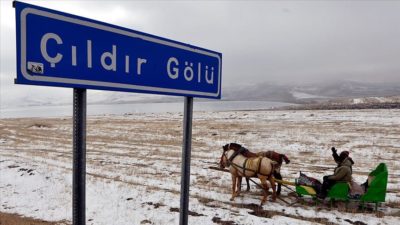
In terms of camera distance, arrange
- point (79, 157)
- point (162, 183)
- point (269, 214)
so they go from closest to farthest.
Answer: point (79, 157) → point (269, 214) → point (162, 183)

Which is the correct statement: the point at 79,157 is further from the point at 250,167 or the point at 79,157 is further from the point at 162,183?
the point at 162,183

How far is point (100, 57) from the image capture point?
1948mm

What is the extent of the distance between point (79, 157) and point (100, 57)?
25.8 inches

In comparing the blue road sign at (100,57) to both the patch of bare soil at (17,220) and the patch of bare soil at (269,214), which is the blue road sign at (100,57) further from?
the patch of bare soil at (17,220)

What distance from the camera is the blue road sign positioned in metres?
1.58

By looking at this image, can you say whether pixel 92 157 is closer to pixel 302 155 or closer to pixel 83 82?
pixel 302 155

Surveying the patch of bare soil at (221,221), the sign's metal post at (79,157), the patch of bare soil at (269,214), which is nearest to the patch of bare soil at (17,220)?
the patch of bare soil at (221,221)

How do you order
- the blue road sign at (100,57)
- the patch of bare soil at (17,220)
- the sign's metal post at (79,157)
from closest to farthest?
the blue road sign at (100,57), the sign's metal post at (79,157), the patch of bare soil at (17,220)

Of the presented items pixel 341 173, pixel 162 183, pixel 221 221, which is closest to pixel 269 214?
pixel 221 221

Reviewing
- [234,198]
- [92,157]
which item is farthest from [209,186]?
[92,157]

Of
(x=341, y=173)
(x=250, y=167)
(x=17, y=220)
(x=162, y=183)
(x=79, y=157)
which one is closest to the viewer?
(x=79, y=157)

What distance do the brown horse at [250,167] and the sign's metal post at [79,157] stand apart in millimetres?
7742

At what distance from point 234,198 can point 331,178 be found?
295 cm

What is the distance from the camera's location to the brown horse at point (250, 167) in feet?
29.9
